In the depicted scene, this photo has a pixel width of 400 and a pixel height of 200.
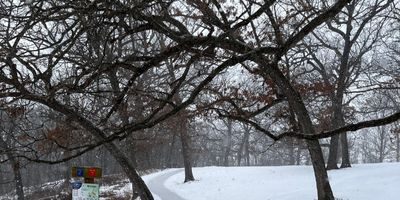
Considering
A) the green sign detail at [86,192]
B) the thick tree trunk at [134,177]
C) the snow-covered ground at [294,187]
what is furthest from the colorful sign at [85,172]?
the snow-covered ground at [294,187]

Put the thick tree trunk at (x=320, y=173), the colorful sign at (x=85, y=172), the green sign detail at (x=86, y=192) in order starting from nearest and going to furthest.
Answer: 1. the colorful sign at (x=85, y=172)
2. the green sign detail at (x=86, y=192)
3. the thick tree trunk at (x=320, y=173)

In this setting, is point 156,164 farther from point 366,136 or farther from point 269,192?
point 269,192

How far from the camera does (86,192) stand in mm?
9242

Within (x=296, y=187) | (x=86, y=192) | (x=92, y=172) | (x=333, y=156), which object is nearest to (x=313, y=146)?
(x=92, y=172)

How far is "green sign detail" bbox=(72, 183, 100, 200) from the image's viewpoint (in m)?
9.20

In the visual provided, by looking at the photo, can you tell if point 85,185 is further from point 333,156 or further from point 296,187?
Answer: point 333,156

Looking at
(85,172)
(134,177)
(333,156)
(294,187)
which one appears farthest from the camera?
(333,156)

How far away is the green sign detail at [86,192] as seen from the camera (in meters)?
9.20

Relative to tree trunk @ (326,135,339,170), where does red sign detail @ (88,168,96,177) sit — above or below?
below

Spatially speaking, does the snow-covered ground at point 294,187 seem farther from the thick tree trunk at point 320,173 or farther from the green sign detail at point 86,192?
the green sign detail at point 86,192

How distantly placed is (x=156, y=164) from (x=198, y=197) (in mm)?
47986

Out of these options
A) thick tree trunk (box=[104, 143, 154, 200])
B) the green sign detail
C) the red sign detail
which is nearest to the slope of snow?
thick tree trunk (box=[104, 143, 154, 200])

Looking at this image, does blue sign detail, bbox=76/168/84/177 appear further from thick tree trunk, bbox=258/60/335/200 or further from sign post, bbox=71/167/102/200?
thick tree trunk, bbox=258/60/335/200

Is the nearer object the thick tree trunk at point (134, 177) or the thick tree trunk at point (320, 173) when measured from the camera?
the thick tree trunk at point (320, 173)
